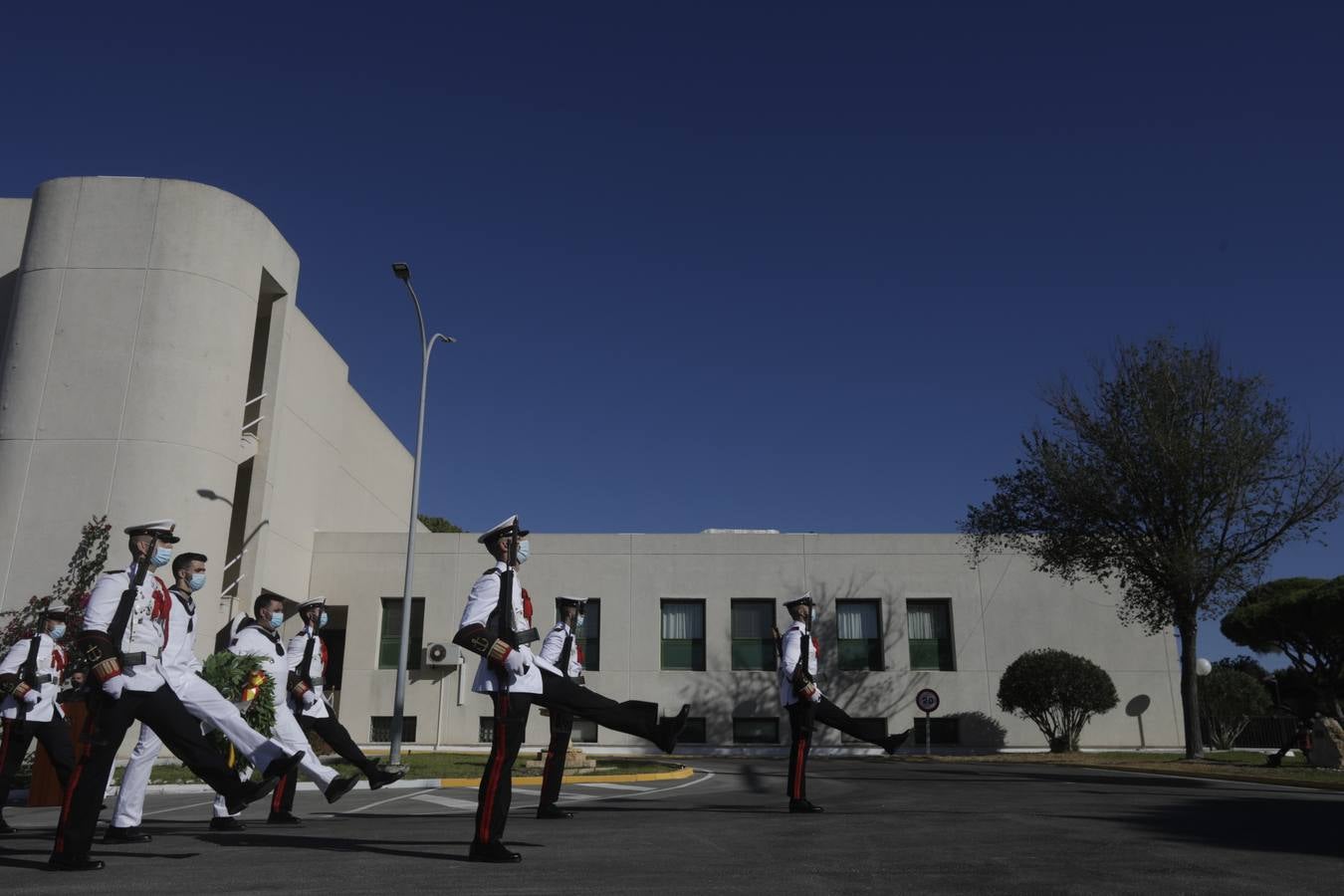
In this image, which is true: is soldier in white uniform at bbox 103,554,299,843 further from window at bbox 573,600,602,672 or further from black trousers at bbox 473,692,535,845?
window at bbox 573,600,602,672

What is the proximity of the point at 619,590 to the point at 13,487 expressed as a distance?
52.4 feet

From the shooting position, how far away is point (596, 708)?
685 cm

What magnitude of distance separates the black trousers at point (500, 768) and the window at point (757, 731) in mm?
24592

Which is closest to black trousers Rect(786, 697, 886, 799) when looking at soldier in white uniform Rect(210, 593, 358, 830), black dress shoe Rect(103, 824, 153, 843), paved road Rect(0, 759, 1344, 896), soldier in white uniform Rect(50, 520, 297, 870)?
paved road Rect(0, 759, 1344, 896)

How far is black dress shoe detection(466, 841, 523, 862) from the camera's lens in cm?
620

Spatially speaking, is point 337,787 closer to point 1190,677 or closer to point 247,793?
point 247,793

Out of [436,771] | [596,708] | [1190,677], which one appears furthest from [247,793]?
[1190,677]

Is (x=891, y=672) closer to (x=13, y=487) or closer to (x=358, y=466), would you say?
(x=358, y=466)

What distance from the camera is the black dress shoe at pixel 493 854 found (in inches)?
244

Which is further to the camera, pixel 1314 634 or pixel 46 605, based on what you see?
pixel 1314 634

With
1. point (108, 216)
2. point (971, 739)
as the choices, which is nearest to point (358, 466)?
point (108, 216)

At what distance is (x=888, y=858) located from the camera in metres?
6.44

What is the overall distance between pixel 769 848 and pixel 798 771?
9.50 feet

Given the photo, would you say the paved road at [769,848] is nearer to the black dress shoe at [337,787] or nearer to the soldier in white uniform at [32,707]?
the black dress shoe at [337,787]
